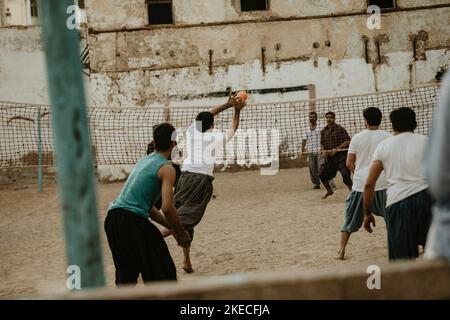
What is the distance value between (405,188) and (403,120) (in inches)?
21.2

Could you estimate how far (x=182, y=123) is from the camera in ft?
58.4

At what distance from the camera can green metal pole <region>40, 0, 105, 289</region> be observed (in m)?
2.17

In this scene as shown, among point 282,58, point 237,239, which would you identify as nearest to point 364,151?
point 237,239

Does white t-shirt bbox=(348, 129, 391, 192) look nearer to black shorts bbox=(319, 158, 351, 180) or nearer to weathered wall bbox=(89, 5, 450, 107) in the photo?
black shorts bbox=(319, 158, 351, 180)

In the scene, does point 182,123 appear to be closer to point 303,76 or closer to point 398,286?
point 303,76

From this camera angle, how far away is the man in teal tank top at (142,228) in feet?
15.4

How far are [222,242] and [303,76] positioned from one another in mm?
11236

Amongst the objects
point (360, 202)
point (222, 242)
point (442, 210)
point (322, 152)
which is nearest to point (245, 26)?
point (322, 152)

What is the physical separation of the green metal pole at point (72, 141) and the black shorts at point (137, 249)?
7.87 ft

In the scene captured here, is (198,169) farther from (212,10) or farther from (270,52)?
(212,10)

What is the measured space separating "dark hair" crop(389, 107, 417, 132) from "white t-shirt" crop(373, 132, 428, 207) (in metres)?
0.05

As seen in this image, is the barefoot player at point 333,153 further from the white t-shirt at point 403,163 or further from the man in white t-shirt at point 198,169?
the white t-shirt at point 403,163

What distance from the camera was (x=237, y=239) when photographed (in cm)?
868

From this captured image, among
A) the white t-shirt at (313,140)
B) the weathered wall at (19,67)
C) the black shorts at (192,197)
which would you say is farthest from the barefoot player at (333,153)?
the weathered wall at (19,67)
